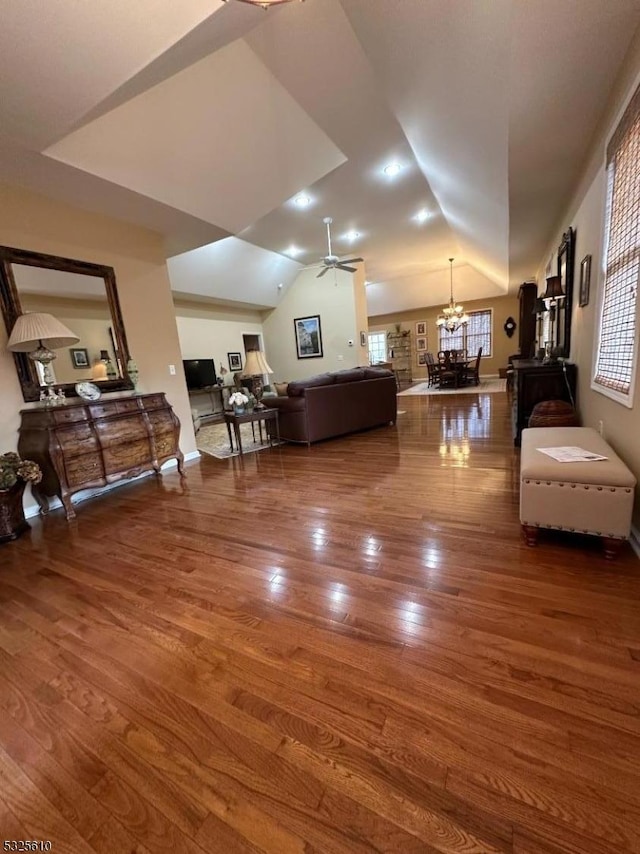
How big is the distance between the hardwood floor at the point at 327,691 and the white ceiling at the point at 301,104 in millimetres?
2845

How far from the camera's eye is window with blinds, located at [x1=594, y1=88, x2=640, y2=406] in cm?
203

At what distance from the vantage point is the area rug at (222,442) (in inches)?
198

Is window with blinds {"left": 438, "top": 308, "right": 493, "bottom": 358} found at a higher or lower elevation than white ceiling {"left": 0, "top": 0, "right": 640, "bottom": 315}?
lower

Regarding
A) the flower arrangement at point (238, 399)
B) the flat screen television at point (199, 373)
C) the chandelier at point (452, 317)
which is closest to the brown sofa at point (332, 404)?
the flower arrangement at point (238, 399)

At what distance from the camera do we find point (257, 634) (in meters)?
1.56

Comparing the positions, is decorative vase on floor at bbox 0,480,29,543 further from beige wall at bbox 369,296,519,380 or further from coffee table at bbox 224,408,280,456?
beige wall at bbox 369,296,519,380

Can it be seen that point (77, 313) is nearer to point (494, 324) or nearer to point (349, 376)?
point (349, 376)

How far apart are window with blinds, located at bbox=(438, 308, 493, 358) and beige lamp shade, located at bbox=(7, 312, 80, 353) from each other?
475 inches

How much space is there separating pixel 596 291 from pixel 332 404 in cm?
305

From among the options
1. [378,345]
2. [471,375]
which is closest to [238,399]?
[471,375]

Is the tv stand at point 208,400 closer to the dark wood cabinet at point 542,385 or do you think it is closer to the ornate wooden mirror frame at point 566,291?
the dark wood cabinet at point 542,385

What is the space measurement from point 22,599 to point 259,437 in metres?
3.95

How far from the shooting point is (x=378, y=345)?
14.1 metres

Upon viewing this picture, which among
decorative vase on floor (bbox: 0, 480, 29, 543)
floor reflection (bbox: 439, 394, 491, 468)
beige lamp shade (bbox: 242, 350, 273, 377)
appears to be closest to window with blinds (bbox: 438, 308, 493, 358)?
floor reflection (bbox: 439, 394, 491, 468)
